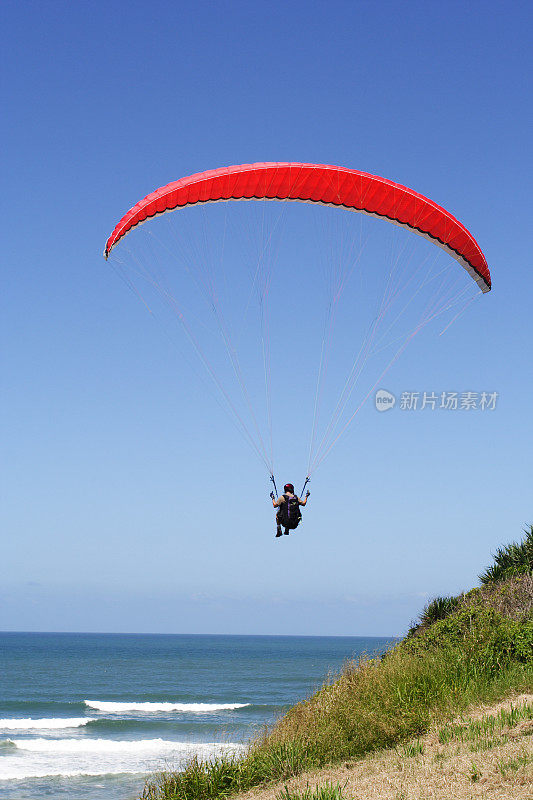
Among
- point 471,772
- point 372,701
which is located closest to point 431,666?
point 372,701

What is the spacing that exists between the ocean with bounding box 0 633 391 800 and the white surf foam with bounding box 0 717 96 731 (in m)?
0.04

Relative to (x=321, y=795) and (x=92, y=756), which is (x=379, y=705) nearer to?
(x=321, y=795)

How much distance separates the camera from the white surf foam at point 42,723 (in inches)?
1161

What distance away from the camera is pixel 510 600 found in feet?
46.3

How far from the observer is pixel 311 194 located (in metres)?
13.0

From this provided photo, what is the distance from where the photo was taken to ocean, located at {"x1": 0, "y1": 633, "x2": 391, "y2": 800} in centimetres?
1897

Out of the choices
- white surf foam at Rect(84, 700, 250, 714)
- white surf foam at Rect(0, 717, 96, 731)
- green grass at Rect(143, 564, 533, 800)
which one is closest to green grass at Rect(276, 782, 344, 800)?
green grass at Rect(143, 564, 533, 800)

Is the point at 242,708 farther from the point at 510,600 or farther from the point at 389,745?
the point at 389,745

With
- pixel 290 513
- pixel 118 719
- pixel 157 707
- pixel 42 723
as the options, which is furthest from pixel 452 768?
pixel 157 707

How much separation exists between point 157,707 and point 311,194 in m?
31.6

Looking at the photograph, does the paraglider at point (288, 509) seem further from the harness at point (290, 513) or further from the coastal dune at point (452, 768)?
the coastal dune at point (452, 768)

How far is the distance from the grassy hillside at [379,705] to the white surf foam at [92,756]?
8369 millimetres

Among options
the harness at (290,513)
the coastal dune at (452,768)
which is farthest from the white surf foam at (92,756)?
the coastal dune at (452,768)

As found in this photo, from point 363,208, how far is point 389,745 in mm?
9267
